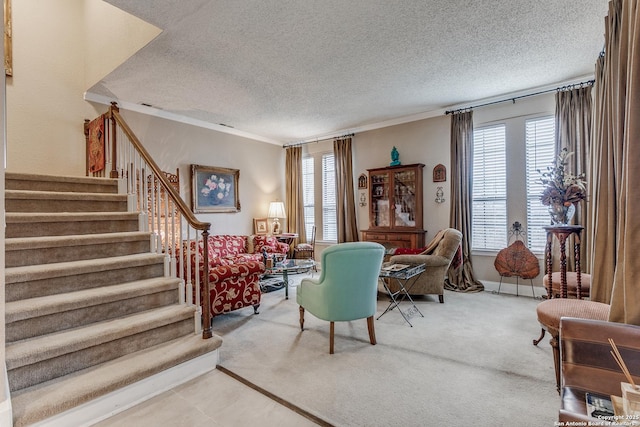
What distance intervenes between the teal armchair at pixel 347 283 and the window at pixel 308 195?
428cm

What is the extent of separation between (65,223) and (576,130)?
603cm

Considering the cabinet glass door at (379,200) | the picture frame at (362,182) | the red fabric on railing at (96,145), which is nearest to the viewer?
the red fabric on railing at (96,145)

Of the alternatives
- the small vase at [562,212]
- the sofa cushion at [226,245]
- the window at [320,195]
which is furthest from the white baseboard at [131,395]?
the window at [320,195]

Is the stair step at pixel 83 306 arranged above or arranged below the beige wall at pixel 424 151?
below

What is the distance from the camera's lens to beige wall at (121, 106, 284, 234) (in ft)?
16.8

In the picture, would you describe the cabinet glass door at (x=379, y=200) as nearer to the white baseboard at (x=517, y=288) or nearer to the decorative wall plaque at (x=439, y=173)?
the decorative wall plaque at (x=439, y=173)

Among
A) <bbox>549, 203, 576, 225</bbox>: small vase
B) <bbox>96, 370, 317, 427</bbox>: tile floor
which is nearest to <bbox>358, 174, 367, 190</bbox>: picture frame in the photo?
<bbox>549, 203, 576, 225</bbox>: small vase

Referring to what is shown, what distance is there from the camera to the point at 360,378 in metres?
2.29

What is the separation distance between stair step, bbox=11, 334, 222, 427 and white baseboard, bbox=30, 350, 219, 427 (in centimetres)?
4

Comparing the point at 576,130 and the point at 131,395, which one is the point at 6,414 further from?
the point at 576,130

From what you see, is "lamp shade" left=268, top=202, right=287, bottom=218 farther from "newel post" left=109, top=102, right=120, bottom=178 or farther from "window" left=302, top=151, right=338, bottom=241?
"newel post" left=109, top=102, right=120, bottom=178

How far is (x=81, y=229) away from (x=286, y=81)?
2875 mm

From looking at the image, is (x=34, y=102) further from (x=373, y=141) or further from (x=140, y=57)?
(x=373, y=141)

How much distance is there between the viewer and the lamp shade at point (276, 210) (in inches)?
266
